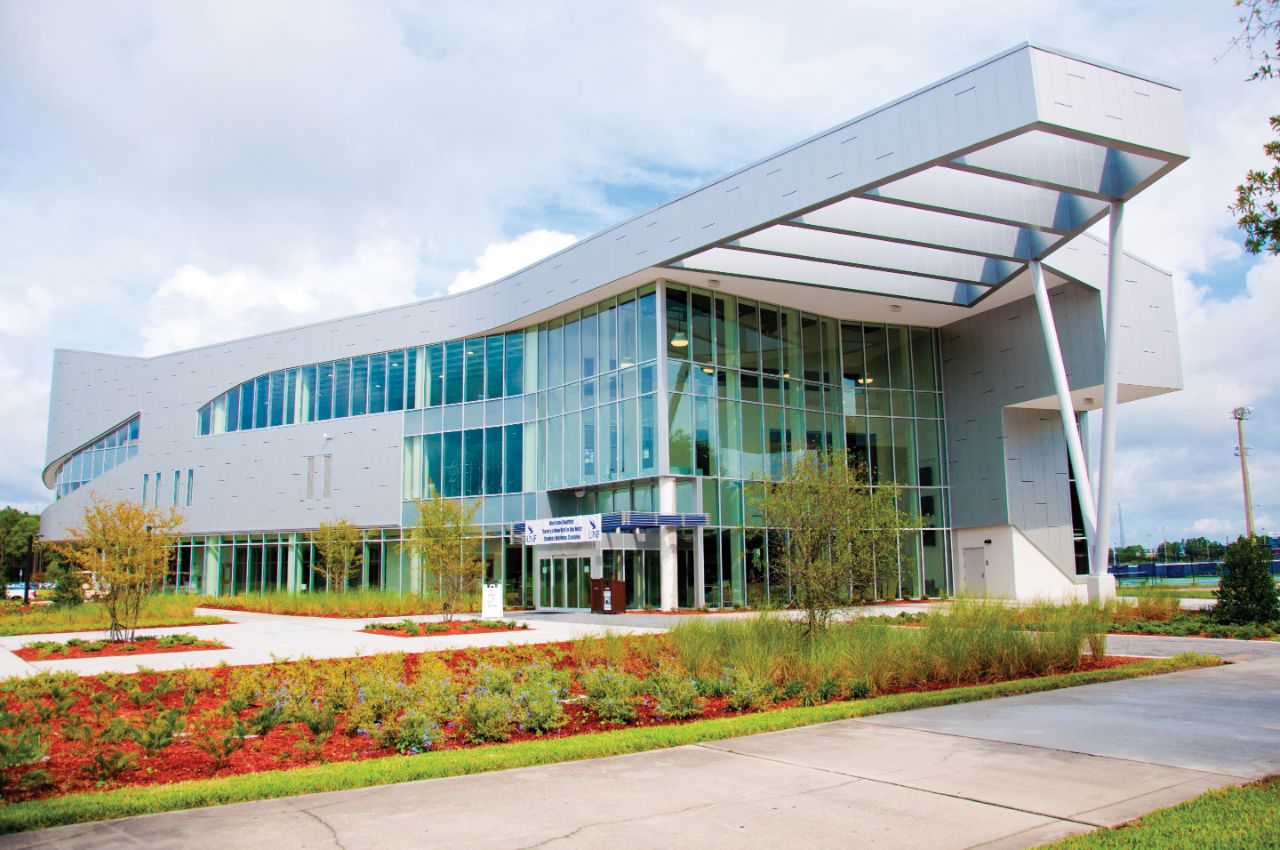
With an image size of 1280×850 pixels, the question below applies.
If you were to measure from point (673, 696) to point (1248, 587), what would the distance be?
16.3 m

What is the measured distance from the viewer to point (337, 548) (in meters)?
36.6

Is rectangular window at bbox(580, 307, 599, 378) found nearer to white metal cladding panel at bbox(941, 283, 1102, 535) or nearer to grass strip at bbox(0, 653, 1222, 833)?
white metal cladding panel at bbox(941, 283, 1102, 535)

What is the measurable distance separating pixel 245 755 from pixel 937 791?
5972mm

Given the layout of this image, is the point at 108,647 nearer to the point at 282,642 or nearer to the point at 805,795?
the point at 282,642

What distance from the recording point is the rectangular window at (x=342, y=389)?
4144cm

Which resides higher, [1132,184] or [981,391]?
[1132,184]

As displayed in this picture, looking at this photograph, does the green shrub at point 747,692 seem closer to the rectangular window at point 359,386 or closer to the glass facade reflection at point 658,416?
the glass facade reflection at point 658,416

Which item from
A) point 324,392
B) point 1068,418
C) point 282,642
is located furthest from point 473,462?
point 1068,418

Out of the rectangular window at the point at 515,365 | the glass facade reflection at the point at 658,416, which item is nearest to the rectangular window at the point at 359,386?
the glass facade reflection at the point at 658,416

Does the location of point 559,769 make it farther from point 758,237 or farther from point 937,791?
point 758,237

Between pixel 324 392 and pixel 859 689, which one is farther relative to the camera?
pixel 324 392

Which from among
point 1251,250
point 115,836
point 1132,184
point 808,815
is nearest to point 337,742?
point 115,836

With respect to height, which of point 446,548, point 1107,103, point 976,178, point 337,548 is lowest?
point 446,548

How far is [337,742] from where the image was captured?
903 centimetres
